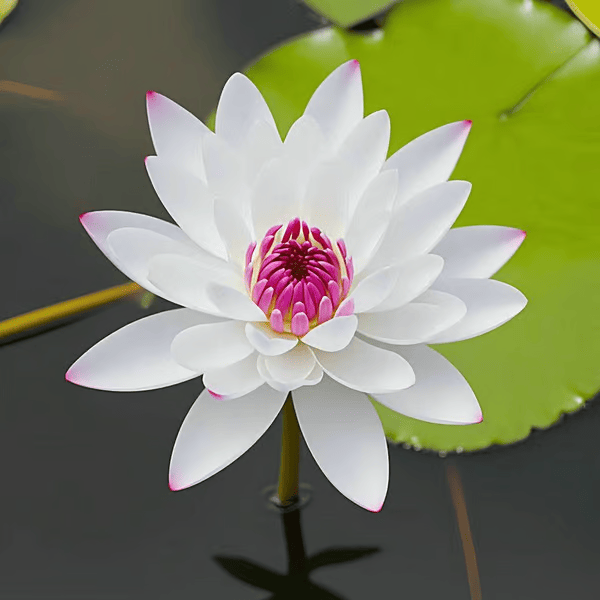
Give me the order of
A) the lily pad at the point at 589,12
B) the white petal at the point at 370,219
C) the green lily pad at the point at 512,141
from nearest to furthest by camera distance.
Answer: the white petal at the point at 370,219
the green lily pad at the point at 512,141
the lily pad at the point at 589,12

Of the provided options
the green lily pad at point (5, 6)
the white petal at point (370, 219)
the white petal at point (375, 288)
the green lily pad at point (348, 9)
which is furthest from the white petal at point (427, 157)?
the green lily pad at point (5, 6)

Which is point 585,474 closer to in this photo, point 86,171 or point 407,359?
point 407,359

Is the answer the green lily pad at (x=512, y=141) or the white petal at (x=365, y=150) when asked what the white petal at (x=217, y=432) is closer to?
the white petal at (x=365, y=150)

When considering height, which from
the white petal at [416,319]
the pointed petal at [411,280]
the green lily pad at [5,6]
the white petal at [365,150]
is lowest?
the white petal at [416,319]

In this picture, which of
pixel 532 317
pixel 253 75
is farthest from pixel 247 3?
pixel 532 317

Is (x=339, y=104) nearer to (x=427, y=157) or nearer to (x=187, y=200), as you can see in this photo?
(x=427, y=157)

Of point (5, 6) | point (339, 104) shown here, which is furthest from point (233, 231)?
point (5, 6)
